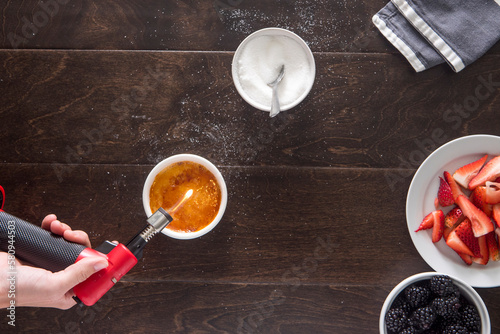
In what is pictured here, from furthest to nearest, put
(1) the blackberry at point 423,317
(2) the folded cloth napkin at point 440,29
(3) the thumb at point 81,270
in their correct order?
(2) the folded cloth napkin at point 440,29
(1) the blackberry at point 423,317
(3) the thumb at point 81,270

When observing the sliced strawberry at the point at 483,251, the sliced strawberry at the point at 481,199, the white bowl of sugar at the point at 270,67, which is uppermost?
the white bowl of sugar at the point at 270,67

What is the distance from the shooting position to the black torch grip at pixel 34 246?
2.86ft

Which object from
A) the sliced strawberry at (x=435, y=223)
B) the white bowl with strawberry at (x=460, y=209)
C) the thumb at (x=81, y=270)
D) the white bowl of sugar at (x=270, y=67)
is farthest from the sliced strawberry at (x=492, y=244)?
the thumb at (x=81, y=270)

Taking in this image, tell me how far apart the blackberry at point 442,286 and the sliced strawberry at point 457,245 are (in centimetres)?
9

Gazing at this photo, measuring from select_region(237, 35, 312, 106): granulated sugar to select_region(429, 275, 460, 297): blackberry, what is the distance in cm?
55

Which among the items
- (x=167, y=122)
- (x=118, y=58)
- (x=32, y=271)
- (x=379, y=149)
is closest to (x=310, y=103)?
(x=379, y=149)

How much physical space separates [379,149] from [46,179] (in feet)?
2.94

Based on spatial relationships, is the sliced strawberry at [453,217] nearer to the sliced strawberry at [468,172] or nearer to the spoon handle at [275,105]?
the sliced strawberry at [468,172]

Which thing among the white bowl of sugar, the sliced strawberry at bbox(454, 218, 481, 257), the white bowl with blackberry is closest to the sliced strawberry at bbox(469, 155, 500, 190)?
the sliced strawberry at bbox(454, 218, 481, 257)

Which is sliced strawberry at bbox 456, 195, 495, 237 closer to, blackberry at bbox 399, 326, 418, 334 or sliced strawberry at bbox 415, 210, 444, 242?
sliced strawberry at bbox 415, 210, 444, 242

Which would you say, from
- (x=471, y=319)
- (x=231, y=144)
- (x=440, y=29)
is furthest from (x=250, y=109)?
(x=471, y=319)

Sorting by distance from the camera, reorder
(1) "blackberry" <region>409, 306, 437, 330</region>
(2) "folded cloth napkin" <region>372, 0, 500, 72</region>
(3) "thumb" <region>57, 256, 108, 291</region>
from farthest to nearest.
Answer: (2) "folded cloth napkin" <region>372, 0, 500, 72</region>, (1) "blackberry" <region>409, 306, 437, 330</region>, (3) "thumb" <region>57, 256, 108, 291</region>

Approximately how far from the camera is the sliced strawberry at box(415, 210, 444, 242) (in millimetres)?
1007

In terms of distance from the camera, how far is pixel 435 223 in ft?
3.30
